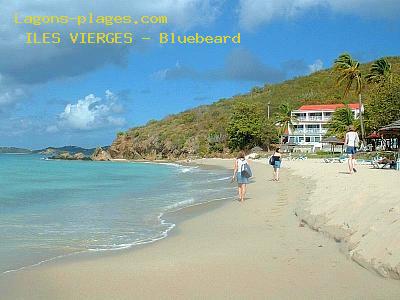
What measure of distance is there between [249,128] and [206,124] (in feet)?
70.8

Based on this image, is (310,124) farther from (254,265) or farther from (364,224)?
(254,265)

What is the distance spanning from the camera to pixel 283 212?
34.0 ft

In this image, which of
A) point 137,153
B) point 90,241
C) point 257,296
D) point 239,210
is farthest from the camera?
point 137,153

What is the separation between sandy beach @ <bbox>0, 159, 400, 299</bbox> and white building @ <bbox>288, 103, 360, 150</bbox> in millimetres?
64410

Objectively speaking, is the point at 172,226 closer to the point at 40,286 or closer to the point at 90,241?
the point at 90,241

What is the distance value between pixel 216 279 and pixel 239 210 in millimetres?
6426

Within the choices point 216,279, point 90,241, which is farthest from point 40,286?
point 90,241

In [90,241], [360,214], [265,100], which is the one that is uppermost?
[265,100]

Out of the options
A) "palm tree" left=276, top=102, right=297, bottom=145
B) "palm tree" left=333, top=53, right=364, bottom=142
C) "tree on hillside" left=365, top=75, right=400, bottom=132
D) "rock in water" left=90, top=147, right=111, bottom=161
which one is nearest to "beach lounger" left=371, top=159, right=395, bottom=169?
A: "tree on hillside" left=365, top=75, right=400, bottom=132

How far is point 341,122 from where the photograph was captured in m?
59.2

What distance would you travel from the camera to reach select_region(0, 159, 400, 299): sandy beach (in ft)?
15.4

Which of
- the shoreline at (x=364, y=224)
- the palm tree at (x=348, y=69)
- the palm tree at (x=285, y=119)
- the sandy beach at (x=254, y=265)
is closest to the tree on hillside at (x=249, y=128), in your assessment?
the palm tree at (x=285, y=119)

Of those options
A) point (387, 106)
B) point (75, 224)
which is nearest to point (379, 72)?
point (387, 106)

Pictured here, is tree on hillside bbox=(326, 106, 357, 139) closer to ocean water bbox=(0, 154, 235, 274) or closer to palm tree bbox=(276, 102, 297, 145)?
palm tree bbox=(276, 102, 297, 145)
